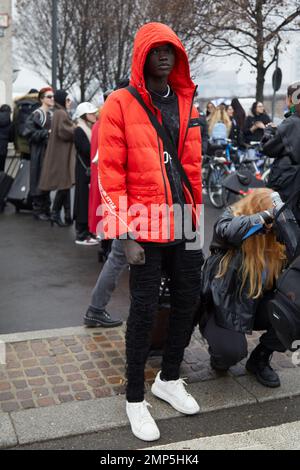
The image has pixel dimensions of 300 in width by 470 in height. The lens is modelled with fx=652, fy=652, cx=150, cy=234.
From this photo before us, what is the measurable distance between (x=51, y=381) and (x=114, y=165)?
4.95 feet

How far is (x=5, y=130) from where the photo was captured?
10492mm

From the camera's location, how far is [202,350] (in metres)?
4.50

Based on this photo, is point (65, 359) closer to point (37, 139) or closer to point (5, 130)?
point (37, 139)

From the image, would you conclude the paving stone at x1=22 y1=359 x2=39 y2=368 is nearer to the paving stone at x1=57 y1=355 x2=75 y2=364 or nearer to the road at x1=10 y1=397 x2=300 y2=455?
the paving stone at x1=57 y1=355 x2=75 y2=364

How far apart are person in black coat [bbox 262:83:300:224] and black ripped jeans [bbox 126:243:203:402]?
1621 mm

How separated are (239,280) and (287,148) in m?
1.52

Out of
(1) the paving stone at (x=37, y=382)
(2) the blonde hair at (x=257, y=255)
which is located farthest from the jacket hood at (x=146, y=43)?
(1) the paving stone at (x=37, y=382)

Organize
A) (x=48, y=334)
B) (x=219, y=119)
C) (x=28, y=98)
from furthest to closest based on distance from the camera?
1. (x=219, y=119)
2. (x=28, y=98)
3. (x=48, y=334)

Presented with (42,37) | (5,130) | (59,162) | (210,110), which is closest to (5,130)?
(5,130)

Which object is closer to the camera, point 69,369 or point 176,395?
point 176,395

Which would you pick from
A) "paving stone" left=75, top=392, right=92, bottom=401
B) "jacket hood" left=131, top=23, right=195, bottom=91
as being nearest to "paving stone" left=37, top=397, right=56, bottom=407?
"paving stone" left=75, top=392, right=92, bottom=401

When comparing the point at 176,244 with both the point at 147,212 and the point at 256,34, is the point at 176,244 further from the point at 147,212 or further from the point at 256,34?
the point at 256,34

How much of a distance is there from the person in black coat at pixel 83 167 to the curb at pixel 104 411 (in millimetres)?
4165

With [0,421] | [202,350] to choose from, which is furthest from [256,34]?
[0,421]
